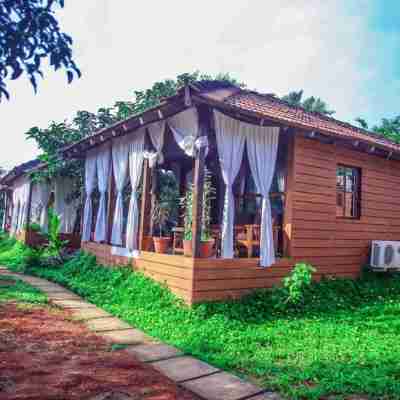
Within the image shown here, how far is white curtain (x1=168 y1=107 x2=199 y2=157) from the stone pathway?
3.05 metres

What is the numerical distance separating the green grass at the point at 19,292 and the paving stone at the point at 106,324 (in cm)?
141

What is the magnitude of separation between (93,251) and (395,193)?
26.3 feet

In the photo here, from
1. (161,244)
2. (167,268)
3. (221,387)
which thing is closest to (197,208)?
(167,268)

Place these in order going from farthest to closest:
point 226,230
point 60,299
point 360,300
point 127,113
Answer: point 127,113 < point 360,300 < point 60,299 < point 226,230

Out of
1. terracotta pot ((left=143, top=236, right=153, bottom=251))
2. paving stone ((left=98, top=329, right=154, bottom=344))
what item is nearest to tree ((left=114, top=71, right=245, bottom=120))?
terracotta pot ((left=143, top=236, right=153, bottom=251))

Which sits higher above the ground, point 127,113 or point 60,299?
point 127,113

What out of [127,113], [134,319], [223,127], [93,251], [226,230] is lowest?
[134,319]

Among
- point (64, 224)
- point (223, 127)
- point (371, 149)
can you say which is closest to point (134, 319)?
point (223, 127)

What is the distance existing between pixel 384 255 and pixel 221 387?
20.8ft

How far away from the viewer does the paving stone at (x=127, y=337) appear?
4652 mm

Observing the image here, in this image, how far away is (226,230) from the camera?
20.6 feet

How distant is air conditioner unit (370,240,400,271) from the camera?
827 cm

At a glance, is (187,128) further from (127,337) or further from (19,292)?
(19,292)

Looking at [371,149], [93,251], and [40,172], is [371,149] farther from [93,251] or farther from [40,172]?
[40,172]
